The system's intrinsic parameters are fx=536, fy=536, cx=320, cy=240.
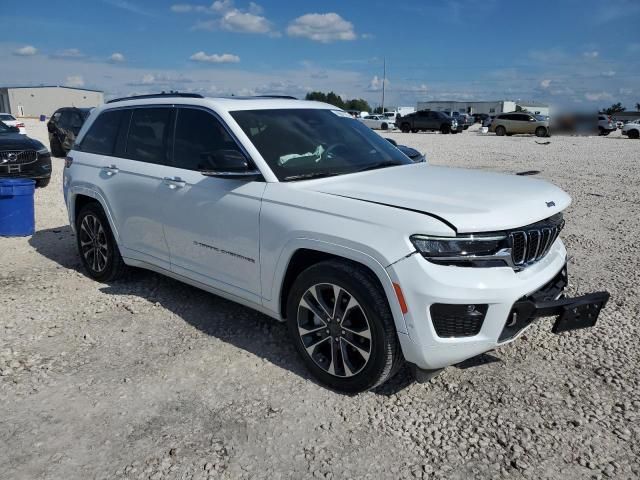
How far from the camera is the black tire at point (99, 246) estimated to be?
5.29 m

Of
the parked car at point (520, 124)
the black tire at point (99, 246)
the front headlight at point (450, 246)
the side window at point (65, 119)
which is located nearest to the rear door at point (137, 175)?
the black tire at point (99, 246)

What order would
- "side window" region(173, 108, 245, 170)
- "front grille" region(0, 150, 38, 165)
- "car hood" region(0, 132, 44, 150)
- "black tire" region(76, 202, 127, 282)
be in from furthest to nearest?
"car hood" region(0, 132, 44, 150) < "front grille" region(0, 150, 38, 165) < "black tire" region(76, 202, 127, 282) < "side window" region(173, 108, 245, 170)

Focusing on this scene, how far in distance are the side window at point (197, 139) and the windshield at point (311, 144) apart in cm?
18

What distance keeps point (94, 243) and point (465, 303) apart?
160 inches

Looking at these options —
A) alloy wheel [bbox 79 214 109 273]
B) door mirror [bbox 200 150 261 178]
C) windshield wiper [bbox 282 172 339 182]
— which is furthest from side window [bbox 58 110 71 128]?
windshield wiper [bbox 282 172 339 182]

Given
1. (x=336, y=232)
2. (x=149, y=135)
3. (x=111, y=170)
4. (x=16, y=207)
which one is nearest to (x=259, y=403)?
(x=336, y=232)

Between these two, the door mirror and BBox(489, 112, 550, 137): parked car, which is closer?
the door mirror

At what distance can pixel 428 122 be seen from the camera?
38.8m

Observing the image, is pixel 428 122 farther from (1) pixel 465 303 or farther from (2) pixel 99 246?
(1) pixel 465 303

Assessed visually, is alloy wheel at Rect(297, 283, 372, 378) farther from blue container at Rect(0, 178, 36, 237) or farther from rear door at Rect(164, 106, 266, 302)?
blue container at Rect(0, 178, 36, 237)

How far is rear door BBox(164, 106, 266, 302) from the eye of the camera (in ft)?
12.3

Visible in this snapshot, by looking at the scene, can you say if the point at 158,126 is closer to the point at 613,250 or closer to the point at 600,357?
the point at 600,357

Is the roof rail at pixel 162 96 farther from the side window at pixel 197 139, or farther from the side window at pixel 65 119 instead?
the side window at pixel 65 119

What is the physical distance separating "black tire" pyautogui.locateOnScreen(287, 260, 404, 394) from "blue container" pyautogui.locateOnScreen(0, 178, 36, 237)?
5.42 metres
